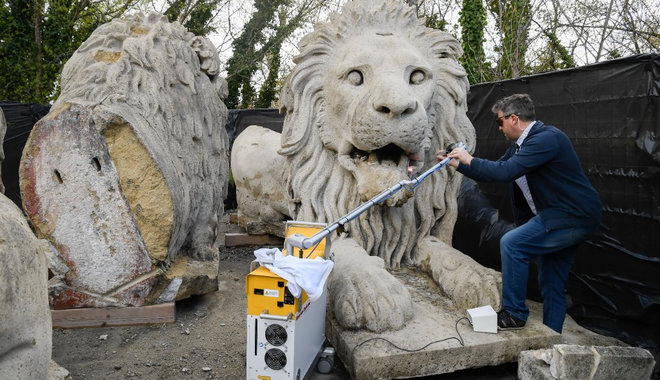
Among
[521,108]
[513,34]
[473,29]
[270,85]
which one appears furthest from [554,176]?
[270,85]

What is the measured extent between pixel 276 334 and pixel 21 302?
1.03 metres

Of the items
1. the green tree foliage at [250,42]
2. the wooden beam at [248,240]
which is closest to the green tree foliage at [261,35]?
the green tree foliage at [250,42]

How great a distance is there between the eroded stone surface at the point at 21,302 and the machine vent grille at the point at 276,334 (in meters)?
0.85

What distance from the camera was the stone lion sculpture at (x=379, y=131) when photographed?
9.52ft

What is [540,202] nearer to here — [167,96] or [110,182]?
[110,182]

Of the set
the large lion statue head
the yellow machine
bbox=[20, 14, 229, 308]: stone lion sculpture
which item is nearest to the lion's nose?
the large lion statue head

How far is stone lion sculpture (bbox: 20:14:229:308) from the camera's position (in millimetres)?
2844

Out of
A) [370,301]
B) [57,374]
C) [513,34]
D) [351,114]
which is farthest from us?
[513,34]

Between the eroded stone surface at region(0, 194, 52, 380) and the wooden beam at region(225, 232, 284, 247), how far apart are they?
4.24 metres

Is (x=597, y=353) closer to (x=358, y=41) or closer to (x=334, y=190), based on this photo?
(x=334, y=190)

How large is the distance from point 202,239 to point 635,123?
9.71 feet

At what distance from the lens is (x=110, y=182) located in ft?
9.57

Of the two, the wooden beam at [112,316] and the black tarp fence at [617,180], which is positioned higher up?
the black tarp fence at [617,180]

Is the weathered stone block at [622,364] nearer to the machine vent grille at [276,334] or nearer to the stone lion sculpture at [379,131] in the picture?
the stone lion sculpture at [379,131]
